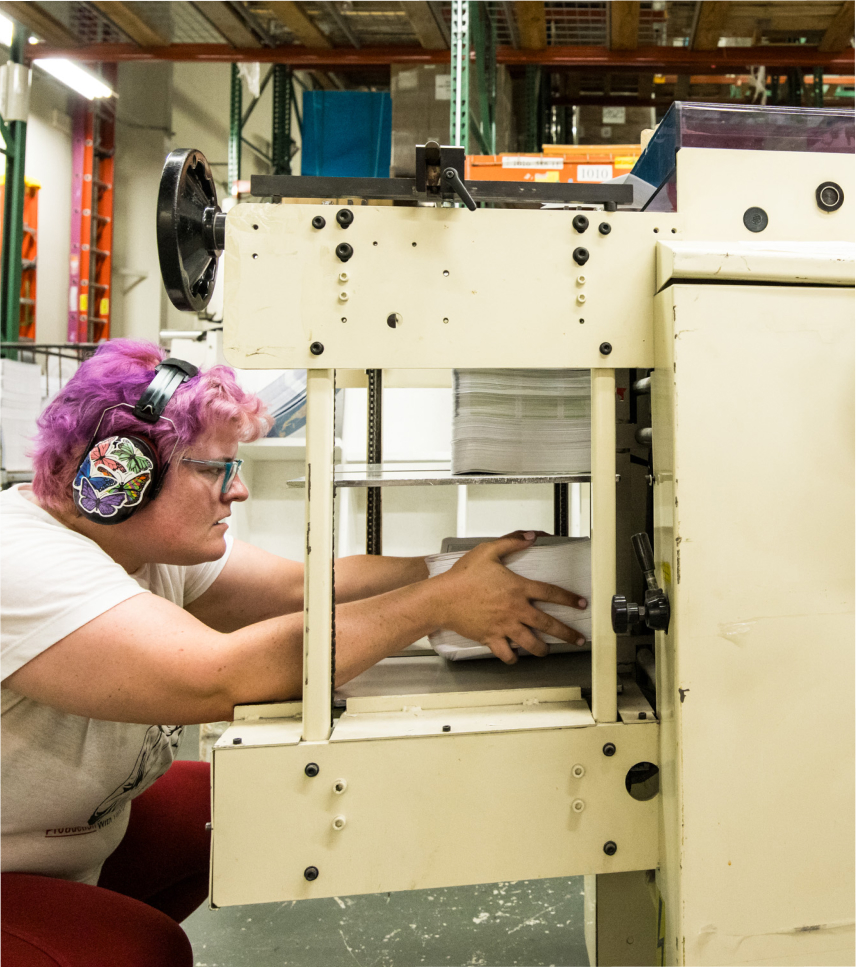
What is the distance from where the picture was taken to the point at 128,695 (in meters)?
0.78

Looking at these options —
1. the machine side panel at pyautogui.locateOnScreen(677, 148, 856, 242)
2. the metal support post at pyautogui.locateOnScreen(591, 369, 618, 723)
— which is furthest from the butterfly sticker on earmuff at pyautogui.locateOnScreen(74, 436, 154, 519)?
the machine side panel at pyautogui.locateOnScreen(677, 148, 856, 242)

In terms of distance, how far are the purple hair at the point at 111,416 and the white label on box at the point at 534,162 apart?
151cm

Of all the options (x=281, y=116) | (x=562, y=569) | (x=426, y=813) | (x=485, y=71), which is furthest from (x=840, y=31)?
(x=426, y=813)

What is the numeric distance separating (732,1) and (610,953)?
127 inches

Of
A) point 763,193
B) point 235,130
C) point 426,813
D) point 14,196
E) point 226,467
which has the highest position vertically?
point 235,130

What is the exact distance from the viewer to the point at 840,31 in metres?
2.96

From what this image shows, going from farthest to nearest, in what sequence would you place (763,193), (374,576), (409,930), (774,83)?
(774,83) < (409,930) < (374,576) < (763,193)

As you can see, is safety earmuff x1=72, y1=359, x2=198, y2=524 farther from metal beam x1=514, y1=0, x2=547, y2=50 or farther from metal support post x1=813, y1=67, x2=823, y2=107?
metal support post x1=813, y1=67, x2=823, y2=107

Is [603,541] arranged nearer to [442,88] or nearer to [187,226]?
[187,226]

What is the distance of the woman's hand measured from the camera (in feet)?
2.86

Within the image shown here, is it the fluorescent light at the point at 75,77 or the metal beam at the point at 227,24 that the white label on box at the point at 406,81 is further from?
the fluorescent light at the point at 75,77

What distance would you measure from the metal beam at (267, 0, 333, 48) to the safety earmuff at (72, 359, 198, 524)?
2809mm

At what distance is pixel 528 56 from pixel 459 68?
138 centimetres

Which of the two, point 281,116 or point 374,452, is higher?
point 281,116
